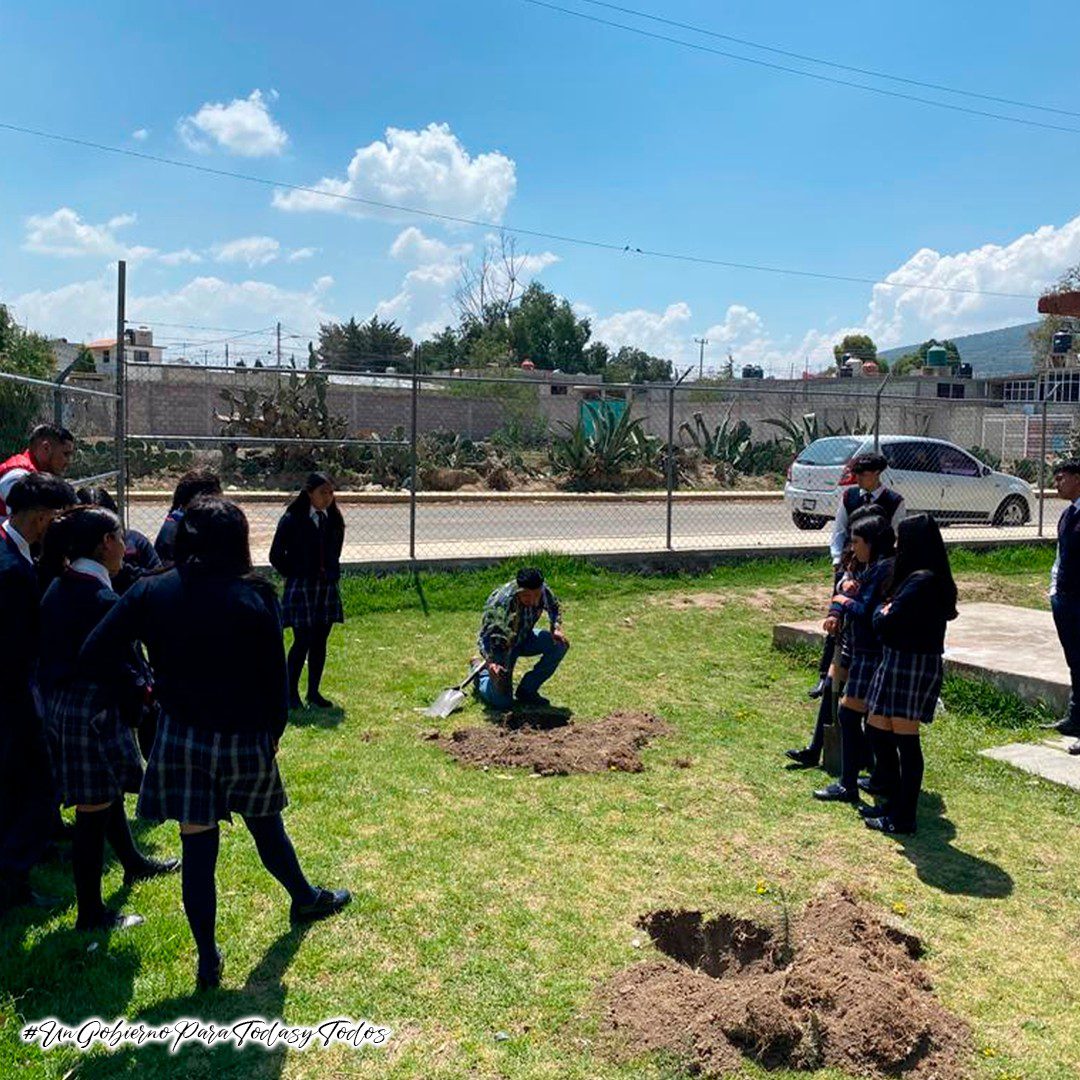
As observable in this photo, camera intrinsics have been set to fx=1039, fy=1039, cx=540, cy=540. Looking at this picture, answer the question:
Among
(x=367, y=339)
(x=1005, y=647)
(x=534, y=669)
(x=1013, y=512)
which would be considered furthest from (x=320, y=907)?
(x=367, y=339)

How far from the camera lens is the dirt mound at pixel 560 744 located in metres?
Result: 5.77

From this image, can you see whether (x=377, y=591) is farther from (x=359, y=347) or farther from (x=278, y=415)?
(x=359, y=347)

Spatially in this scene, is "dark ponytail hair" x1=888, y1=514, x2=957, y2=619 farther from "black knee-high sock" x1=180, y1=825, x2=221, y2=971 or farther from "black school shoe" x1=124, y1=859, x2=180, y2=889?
"black school shoe" x1=124, y1=859, x2=180, y2=889

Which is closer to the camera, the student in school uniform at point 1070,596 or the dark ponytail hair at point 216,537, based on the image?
the dark ponytail hair at point 216,537

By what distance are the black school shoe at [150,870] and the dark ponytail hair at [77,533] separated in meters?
1.38

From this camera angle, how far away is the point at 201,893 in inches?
136

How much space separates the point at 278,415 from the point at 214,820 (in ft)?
55.6

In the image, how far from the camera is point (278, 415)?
64.4 feet

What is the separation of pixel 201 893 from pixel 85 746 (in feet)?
2.44

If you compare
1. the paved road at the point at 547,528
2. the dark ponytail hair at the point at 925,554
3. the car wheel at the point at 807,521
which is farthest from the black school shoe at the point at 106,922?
the car wheel at the point at 807,521

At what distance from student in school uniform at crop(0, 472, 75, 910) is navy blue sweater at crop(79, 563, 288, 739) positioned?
0.67 meters

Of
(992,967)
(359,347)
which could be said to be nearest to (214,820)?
(992,967)

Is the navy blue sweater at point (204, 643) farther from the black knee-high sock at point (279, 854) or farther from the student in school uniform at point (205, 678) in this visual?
the black knee-high sock at point (279, 854)

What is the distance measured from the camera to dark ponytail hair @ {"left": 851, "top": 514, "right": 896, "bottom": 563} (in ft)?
17.3
